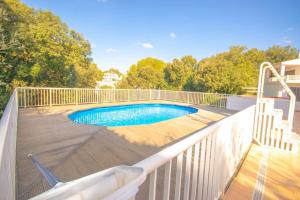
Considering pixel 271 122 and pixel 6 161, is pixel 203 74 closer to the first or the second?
pixel 271 122

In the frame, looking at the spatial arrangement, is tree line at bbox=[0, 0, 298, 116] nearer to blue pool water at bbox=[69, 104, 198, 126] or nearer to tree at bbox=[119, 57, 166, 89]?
tree at bbox=[119, 57, 166, 89]

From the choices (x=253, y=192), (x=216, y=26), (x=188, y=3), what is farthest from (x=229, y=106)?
(x=216, y=26)

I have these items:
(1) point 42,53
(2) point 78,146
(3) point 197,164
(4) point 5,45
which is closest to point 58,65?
(1) point 42,53

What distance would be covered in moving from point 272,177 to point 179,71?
1591 centimetres

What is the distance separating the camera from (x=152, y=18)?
18.2m

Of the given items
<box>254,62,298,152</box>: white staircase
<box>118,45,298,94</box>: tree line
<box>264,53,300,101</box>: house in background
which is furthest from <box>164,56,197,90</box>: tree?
<box>254,62,298,152</box>: white staircase

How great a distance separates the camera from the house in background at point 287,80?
44.6 ft

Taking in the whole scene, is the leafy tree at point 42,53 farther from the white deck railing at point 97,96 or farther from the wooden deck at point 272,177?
the wooden deck at point 272,177

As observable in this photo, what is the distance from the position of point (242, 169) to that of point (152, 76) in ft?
52.4

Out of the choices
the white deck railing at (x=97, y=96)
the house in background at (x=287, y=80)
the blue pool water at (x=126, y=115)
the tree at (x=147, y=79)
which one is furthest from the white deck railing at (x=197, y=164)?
the tree at (x=147, y=79)

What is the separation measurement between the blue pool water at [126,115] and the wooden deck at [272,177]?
18.3 feet

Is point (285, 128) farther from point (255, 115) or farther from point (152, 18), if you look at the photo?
point (152, 18)

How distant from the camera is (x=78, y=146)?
3490 millimetres

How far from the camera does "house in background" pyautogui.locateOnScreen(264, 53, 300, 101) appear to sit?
13.6 metres
